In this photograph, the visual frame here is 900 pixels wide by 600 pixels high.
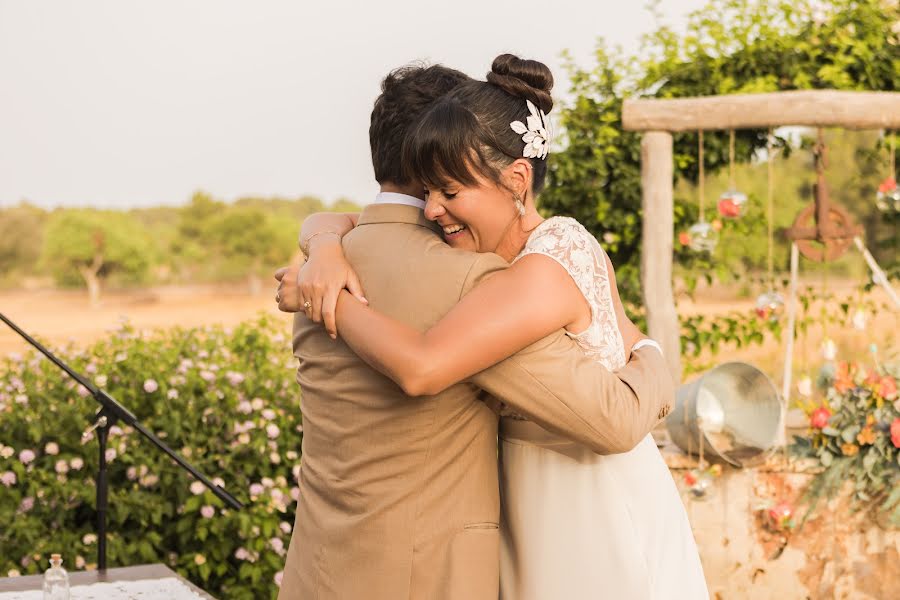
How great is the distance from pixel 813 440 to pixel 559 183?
7.38ft

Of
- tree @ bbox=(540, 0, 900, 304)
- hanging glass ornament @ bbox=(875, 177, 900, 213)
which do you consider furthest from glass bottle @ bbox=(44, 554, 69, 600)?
hanging glass ornament @ bbox=(875, 177, 900, 213)

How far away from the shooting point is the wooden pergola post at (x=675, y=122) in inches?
183

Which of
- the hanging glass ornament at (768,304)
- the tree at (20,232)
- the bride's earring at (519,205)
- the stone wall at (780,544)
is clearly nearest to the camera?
the bride's earring at (519,205)

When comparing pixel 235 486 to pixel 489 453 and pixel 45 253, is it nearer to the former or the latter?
pixel 489 453

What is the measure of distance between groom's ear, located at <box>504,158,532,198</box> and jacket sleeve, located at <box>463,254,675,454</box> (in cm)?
14

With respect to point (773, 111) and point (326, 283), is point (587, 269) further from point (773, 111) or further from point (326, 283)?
point (773, 111)

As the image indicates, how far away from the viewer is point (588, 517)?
5.96ft

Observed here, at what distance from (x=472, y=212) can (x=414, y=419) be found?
12.8 inches

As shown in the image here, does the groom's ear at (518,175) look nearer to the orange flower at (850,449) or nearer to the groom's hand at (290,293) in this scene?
the groom's hand at (290,293)

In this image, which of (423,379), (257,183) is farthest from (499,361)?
(257,183)

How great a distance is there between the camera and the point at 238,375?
4.46 m

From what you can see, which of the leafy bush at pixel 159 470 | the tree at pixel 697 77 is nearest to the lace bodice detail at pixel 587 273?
the leafy bush at pixel 159 470

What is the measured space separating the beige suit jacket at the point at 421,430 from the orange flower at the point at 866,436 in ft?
8.78

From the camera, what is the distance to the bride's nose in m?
1.70
